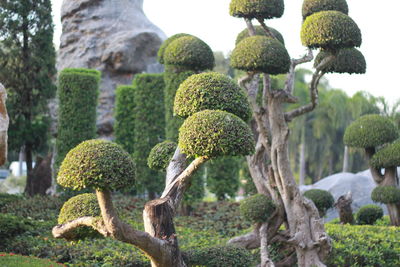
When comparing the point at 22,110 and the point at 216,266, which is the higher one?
the point at 22,110

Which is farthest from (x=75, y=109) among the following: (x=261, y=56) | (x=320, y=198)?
(x=261, y=56)

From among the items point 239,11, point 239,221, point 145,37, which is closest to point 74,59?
point 145,37

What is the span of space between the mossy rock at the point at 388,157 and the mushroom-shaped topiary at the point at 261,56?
3.46m

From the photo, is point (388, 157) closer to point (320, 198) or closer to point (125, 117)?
point (320, 198)

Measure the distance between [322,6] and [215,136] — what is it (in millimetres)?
4170

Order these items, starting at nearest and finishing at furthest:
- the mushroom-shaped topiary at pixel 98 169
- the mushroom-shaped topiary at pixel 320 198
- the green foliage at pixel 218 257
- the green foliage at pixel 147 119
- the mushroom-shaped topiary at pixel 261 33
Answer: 1. the mushroom-shaped topiary at pixel 98 169
2. the green foliage at pixel 218 257
3. the mushroom-shaped topiary at pixel 261 33
4. the mushroom-shaped topiary at pixel 320 198
5. the green foliage at pixel 147 119

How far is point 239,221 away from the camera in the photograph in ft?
36.3

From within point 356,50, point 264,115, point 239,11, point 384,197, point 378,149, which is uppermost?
point 239,11

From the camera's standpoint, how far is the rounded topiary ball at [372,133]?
994cm

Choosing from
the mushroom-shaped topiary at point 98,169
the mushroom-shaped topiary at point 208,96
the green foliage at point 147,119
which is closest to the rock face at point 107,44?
the green foliage at point 147,119

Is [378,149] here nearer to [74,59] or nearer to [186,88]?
[186,88]

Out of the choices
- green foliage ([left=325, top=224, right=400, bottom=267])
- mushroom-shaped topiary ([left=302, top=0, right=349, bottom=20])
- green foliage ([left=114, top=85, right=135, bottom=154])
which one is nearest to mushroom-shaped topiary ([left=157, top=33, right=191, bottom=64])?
mushroom-shaped topiary ([left=302, top=0, right=349, bottom=20])

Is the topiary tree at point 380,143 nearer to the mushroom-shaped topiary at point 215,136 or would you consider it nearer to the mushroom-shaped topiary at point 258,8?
the mushroom-shaped topiary at point 258,8

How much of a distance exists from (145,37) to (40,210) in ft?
23.7
